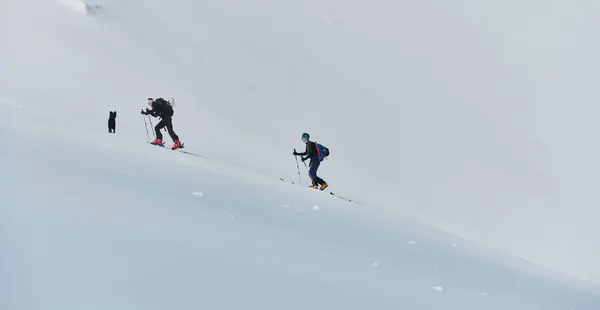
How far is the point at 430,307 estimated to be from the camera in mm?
5211

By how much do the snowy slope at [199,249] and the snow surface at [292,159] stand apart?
0.03m

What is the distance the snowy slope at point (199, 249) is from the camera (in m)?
3.78

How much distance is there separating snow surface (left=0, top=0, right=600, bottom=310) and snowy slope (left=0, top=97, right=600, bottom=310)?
28 mm

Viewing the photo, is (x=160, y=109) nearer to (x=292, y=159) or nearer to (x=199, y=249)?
(x=199, y=249)

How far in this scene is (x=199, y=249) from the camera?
4898 mm

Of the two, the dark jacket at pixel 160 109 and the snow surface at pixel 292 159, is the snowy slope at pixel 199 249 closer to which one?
the snow surface at pixel 292 159

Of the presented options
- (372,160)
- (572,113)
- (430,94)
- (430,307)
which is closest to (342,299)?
(430,307)

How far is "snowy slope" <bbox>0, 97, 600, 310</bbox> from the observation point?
12.4ft

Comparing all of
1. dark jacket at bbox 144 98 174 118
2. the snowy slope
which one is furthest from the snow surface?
dark jacket at bbox 144 98 174 118

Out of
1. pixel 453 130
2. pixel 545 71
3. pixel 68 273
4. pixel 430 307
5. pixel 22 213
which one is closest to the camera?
pixel 68 273

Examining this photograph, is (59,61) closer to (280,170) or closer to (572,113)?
(280,170)

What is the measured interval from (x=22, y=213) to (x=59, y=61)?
109 ft

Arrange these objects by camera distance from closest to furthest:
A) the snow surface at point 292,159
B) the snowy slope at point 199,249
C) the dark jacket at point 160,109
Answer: the snowy slope at point 199,249, the snow surface at point 292,159, the dark jacket at point 160,109

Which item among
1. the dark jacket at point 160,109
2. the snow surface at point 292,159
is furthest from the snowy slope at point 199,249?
the dark jacket at point 160,109
